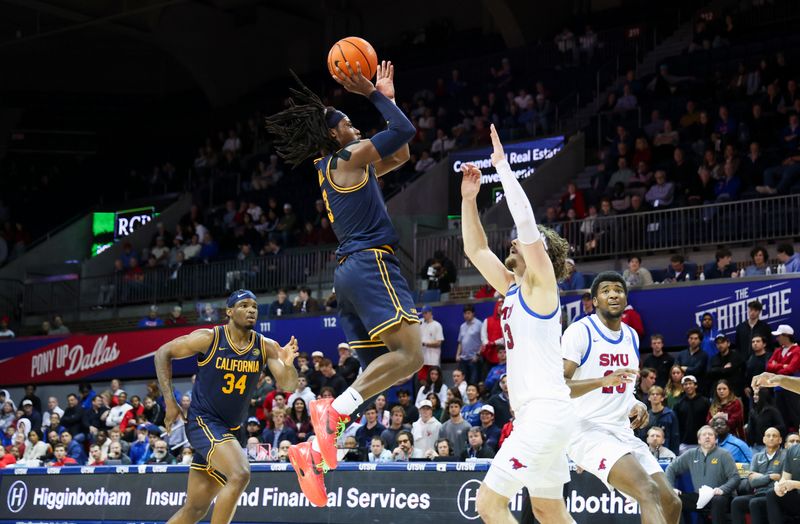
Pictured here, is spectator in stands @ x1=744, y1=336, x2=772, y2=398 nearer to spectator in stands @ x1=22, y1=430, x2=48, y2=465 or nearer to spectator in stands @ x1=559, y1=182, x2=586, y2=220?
spectator in stands @ x1=559, y1=182, x2=586, y2=220

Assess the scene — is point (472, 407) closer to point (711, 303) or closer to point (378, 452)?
point (378, 452)

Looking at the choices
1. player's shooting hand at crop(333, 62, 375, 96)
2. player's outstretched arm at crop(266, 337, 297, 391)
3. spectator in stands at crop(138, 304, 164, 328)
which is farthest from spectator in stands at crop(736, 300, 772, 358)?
spectator in stands at crop(138, 304, 164, 328)

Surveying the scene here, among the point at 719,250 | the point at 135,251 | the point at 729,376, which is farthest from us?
the point at 135,251

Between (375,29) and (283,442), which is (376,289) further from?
(375,29)

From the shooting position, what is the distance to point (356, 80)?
23.0ft

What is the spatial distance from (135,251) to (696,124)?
1539cm

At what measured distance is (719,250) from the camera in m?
17.2

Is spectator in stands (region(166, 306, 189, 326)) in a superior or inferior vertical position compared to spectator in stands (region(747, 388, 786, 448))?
superior

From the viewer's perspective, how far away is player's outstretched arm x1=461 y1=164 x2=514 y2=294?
7305 mm

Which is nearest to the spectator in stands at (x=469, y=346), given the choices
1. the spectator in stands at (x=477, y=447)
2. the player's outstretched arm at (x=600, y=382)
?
the spectator in stands at (x=477, y=447)

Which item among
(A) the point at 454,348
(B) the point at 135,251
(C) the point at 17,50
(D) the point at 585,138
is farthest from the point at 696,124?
(C) the point at 17,50

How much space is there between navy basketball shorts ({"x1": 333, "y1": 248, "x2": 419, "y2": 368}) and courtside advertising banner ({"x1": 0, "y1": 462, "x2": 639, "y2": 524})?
15.7 feet

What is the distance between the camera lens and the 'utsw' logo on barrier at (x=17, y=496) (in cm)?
1559

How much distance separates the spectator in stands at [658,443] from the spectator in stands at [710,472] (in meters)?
0.54
